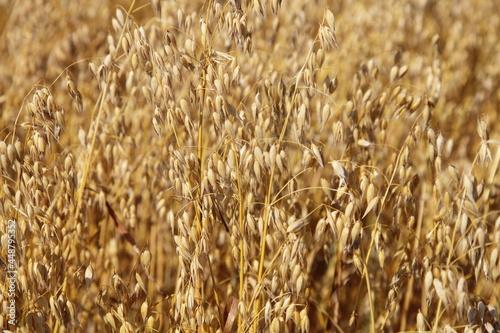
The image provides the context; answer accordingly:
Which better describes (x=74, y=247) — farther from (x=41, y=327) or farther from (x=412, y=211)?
(x=412, y=211)

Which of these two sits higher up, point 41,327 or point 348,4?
point 348,4

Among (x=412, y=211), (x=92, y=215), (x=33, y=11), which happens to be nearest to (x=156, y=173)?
(x=92, y=215)

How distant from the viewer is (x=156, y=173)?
1657mm

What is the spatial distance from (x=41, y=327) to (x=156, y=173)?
0.63m

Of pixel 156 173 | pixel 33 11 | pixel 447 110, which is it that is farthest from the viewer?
pixel 33 11

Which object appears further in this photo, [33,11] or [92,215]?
[33,11]

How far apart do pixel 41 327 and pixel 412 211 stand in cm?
96

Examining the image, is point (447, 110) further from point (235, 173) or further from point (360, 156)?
point (235, 173)

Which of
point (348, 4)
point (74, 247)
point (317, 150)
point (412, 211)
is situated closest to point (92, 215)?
point (74, 247)

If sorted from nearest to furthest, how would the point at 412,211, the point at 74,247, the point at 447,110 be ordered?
the point at 412,211, the point at 74,247, the point at 447,110

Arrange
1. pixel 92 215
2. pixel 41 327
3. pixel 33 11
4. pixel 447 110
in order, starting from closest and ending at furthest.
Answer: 1. pixel 41 327
2. pixel 92 215
3. pixel 447 110
4. pixel 33 11

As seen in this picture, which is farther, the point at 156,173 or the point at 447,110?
the point at 447,110

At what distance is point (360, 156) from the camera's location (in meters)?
1.60

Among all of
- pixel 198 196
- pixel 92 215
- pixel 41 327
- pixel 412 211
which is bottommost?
pixel 92 215
